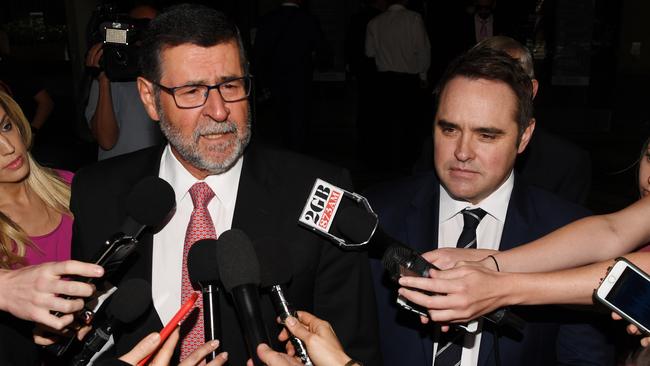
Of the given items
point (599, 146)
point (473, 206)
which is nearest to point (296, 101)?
point (599, 146)

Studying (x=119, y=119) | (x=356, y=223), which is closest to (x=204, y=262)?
(x=356, y=223)

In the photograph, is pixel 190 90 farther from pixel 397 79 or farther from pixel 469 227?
pixel 397 79

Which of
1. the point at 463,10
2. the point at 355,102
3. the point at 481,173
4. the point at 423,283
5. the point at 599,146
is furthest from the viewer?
the point at 355,102

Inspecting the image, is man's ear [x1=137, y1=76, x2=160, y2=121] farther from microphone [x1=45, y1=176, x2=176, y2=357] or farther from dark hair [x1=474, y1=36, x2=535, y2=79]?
dark hair [x1=474, y1=36, x2=535, y2=79]

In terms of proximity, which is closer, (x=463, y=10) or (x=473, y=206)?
(x=473, y=206)

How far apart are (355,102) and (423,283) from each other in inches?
405

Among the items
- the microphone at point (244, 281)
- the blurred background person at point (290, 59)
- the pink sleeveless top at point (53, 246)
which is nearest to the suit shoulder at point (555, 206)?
the microphone at point (244, 281)

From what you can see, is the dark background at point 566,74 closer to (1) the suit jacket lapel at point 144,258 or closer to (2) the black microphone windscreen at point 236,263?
(1) the suit jacket lapel at point 144,258

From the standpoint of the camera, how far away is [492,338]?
205cm

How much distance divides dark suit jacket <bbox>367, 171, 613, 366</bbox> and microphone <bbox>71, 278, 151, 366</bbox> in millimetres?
882

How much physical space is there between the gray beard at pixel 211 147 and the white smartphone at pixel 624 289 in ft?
3.56

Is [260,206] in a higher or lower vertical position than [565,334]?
higher

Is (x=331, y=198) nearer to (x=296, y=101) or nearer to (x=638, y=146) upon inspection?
(x=296, y=101)

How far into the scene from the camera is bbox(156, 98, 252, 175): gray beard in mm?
2029
